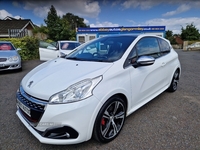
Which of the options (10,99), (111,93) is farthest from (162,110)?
(10,99)

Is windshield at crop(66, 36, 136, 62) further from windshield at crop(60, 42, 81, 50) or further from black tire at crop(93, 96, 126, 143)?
windshield at crop(60, 42, 81, 50)

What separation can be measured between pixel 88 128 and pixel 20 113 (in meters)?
1.12

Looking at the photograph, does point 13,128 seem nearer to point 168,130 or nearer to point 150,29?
point 168,130

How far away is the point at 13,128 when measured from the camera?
2352mm

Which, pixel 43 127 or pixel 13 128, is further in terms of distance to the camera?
pixel 13 128

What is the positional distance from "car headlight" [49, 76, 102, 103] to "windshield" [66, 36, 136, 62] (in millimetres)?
682

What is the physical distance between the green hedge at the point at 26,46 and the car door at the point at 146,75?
10.1 meters

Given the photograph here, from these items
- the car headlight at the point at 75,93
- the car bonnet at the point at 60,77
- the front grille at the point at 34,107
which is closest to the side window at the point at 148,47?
the car bonnet at the point at 60,77

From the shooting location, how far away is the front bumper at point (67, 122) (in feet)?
5.25

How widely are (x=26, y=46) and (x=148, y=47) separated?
33.6 feet

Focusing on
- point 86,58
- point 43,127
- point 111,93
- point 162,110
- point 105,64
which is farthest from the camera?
point 162,110

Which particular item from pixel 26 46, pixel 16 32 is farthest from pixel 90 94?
pixel 16 32

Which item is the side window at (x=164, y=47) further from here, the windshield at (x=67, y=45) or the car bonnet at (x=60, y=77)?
the windshield at (x=67, y=45)

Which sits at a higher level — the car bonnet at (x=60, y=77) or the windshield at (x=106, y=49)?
the windshield at (x=106, y=49)
